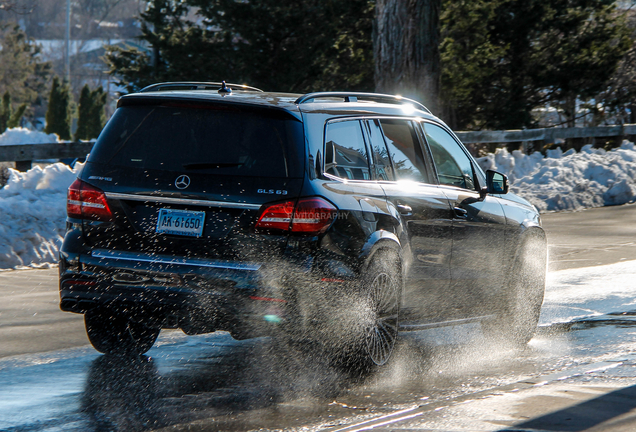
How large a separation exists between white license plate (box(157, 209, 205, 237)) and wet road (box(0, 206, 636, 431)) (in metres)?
0.91

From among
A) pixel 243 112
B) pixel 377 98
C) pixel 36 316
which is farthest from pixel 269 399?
pixel 36 316

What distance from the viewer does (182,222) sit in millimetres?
5340

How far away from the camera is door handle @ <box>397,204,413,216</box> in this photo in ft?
19.9

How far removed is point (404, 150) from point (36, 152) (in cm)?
756

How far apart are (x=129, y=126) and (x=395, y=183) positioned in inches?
66.8

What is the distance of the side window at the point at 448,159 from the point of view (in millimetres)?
6770

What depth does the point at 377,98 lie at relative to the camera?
6.69 metres

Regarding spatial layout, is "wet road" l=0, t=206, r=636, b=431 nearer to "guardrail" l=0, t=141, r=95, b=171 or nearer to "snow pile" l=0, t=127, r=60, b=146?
"guardrail" l=0, t=141, r=95, b=171

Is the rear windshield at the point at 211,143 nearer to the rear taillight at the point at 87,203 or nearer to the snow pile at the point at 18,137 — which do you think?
the rear taillight at the point at 87,203

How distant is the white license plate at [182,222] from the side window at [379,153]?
126cm

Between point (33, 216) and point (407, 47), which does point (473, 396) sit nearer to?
point (33, 216)

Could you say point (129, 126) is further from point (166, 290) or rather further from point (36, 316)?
point (36, 316)

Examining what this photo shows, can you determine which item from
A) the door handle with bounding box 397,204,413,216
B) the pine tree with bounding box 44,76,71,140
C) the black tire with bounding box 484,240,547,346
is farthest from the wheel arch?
the pine tree with bounding box 44,76,71,140

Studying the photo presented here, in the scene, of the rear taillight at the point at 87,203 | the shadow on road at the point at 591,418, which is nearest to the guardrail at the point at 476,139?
the rear taillight at the point at 87,203
